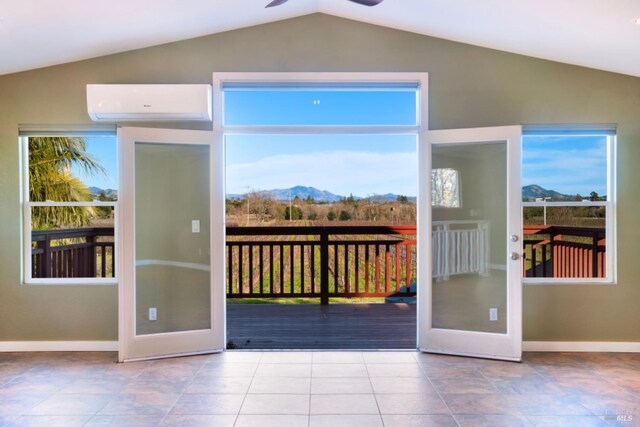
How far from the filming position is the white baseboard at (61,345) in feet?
12.1

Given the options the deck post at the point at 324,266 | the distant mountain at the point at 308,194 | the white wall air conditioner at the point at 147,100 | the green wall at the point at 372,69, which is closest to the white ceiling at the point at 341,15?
the green wall at the point at 372,69

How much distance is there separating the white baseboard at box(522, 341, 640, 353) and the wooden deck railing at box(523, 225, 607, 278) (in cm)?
59

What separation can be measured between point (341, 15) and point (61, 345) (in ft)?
12.5

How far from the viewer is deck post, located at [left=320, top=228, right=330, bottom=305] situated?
555cm

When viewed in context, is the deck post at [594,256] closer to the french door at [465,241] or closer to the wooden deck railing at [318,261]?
the french door at [465,241]

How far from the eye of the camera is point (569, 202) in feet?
12.5

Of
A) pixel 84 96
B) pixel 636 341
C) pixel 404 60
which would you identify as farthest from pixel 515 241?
pixel 84 96

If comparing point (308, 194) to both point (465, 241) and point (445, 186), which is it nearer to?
point (445, 186)

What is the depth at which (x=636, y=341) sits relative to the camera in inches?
146

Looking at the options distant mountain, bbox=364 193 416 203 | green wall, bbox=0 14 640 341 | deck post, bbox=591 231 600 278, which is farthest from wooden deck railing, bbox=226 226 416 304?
deck post, bbox=591 231 600 278

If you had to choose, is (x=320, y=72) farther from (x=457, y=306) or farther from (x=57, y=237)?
(x=57, y=237)

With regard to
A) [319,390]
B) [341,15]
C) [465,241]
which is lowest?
[319,390]

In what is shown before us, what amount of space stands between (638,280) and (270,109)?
3.64m

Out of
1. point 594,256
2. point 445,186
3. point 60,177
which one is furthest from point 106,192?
point 594,256
